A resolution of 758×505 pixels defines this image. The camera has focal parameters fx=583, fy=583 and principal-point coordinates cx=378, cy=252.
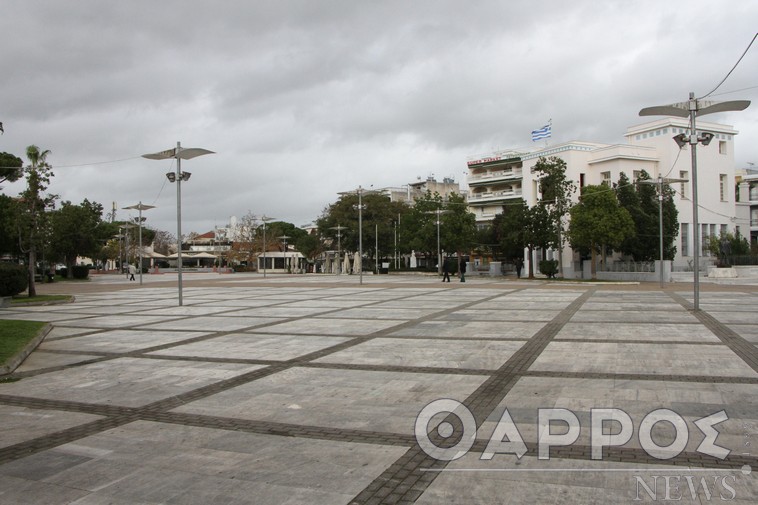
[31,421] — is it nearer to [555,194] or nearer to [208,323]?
[208,323]

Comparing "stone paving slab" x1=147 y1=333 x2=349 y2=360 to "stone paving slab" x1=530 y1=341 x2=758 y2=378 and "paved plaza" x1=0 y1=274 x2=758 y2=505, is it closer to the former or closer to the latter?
"paved plaza" x1=0 y1=274 x2=758 y2=505

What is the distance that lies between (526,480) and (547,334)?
8.45 metres

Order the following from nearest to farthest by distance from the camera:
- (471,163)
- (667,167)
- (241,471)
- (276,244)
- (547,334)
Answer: (241,471) → (547,334) → (667,167) → (471,163) → (276,244)

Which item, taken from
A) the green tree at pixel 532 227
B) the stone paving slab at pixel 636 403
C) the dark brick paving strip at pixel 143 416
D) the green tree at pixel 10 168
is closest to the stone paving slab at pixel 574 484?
the stone paving slab at pixel 636 403

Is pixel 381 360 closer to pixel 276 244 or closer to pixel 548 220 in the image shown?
pixel 548 220

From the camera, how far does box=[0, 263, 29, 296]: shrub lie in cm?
2440

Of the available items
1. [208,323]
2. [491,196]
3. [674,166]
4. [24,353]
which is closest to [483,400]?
[24,353]

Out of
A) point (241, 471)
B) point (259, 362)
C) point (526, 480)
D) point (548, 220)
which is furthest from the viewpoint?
point (548, 220)

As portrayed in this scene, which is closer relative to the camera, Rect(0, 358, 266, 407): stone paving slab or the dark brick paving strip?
the dark brick paving strip

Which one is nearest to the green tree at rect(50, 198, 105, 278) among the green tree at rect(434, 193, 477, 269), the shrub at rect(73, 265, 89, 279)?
the shrub at rect(73, 265, 89, 279)

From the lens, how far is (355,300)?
76.3 ft

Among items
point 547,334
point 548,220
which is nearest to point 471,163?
point 548,220

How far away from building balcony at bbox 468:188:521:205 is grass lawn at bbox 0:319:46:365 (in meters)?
62.4

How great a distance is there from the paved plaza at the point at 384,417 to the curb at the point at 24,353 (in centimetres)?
17
